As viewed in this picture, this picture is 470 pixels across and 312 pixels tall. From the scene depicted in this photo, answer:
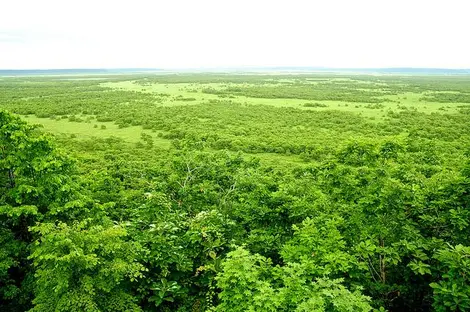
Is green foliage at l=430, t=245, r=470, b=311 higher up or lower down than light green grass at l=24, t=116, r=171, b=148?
higher up

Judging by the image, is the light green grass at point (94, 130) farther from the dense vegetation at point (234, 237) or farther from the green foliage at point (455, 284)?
the green foliage at point (455, 284)

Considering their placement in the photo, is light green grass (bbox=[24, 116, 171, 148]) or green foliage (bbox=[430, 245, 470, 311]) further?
light green grass (bbox=[24, 116, 171, 148])

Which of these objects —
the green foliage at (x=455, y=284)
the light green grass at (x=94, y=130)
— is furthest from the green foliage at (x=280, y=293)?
the light green grass at (x=94, y=130)

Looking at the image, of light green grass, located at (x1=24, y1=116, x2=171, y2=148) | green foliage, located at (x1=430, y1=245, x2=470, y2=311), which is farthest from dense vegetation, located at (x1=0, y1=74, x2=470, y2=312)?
light green grass, located at (x1=24, y1=116, x2=171, y2=148)

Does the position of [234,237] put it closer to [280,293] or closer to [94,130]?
[280,293]

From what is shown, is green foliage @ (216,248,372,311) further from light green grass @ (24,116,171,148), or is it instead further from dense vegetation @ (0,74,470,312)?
light green grass @ (24,116,171,148)

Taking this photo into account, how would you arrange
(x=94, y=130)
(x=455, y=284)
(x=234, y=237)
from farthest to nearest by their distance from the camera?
1. (x=94, y=130)
2. (x=234, y=237)
3. (x=455, y=284)

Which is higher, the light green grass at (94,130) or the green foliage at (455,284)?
the green foliage at (455,284)

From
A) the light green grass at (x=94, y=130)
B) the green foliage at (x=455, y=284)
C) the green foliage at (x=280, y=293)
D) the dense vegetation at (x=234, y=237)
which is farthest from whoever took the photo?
the light green grass at (x=94, y=130)

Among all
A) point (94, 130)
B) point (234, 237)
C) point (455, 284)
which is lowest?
point (94, 130)

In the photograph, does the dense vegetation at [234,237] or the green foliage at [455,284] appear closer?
the green foliage at [455,284]

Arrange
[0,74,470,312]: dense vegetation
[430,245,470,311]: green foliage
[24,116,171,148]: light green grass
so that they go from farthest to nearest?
[24,116,171,148]: light green grass < [0,74,470,312]: dense vegetation < [430,245,470,311]: green foliage

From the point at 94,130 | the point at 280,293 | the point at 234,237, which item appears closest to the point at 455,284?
the point at 280,293
